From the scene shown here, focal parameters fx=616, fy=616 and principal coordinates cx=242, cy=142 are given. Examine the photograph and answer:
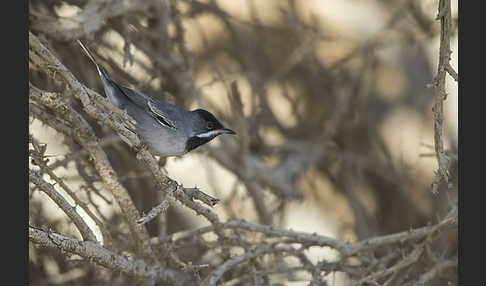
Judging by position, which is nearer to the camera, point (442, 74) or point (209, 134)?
point (442, 74)

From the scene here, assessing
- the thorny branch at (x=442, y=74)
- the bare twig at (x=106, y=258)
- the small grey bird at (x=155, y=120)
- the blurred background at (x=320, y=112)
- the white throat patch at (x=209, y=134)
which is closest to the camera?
the thorny branch at (x=442, y=74)

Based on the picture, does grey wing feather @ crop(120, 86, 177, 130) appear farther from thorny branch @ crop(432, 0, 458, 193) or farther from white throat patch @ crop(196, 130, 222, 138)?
thorny branch @ crop(432, 0, 458, 193)

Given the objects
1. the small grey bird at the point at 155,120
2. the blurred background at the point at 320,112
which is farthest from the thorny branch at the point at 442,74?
the blurred background at the point at 320,112

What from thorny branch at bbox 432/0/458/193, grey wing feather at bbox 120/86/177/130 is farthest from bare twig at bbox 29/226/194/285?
thorny branch at bbox 432/0/458/193

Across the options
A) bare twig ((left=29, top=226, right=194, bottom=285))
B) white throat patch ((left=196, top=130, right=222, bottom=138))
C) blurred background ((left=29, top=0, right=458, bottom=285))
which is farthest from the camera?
blurred background ((left=29, top=0, right=458, bottom=285))

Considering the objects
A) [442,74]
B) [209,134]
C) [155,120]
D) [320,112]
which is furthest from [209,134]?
[320,112]

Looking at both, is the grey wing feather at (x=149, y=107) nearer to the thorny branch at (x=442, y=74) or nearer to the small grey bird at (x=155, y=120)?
the small grey bird at (x=155, y=120)

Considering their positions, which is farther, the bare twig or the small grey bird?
the small grey bird

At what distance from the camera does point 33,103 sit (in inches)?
155

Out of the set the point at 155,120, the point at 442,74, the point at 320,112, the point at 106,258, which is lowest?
the point at 106,258

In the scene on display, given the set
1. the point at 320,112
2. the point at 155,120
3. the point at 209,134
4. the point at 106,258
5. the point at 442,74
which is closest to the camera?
the point at 442,74

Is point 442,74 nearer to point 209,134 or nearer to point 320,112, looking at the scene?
point 209,134

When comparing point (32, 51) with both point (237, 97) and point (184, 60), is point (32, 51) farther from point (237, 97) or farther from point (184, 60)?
point (184, 60)

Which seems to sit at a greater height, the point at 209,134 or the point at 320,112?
the point at 320,112
